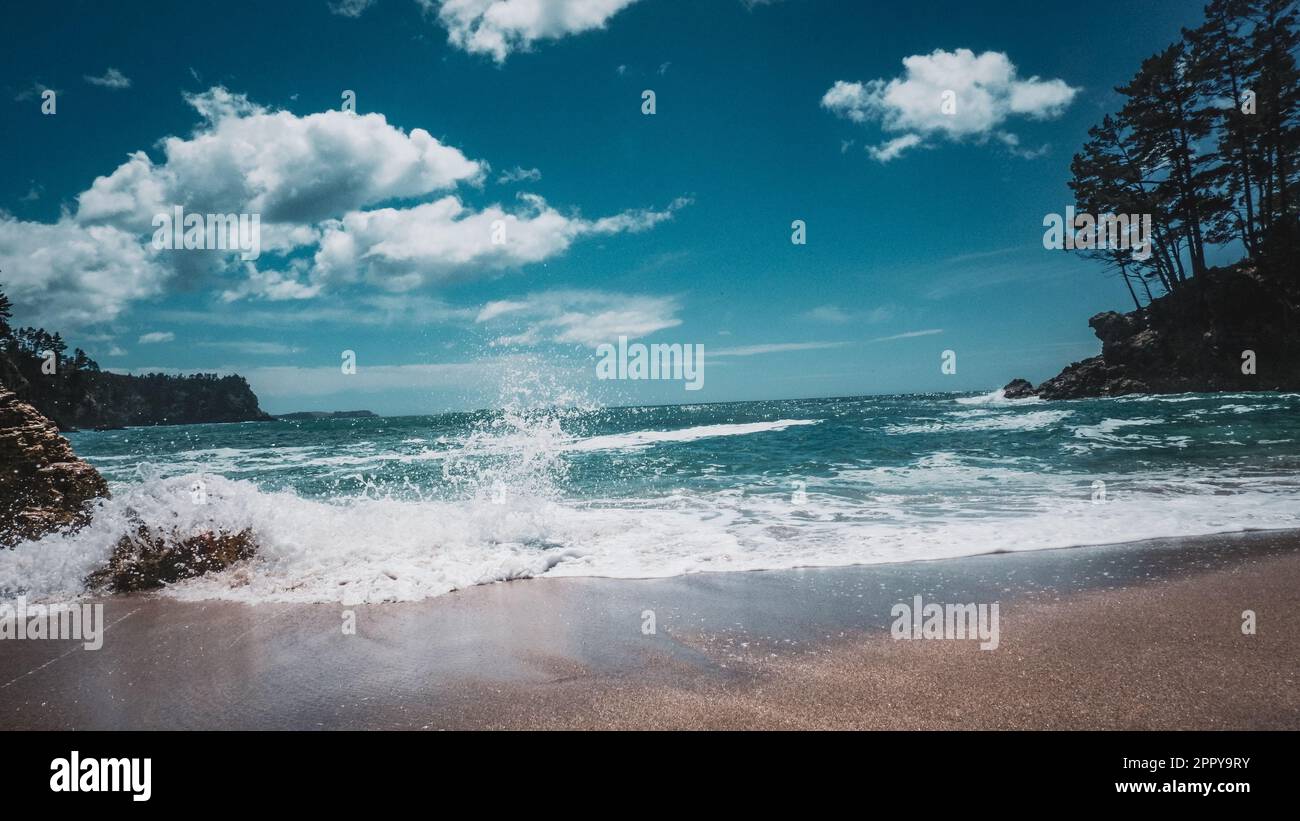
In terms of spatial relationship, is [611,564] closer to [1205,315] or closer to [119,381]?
[1205,315]

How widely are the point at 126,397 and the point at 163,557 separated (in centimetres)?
15796

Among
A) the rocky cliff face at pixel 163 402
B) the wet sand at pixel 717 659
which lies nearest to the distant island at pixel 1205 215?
the wet sand at pixel 717 659

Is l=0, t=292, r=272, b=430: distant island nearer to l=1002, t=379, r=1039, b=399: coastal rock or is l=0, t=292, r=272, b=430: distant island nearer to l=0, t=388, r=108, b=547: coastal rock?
l=0, t=388, r=108, b=547: coastal rock

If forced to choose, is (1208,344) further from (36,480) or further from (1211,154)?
(36,480)

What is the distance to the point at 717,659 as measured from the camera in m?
3.98

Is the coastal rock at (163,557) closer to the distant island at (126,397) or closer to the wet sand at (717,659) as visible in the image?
the wet sand at (717,659)

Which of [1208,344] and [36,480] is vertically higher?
[1208,344]

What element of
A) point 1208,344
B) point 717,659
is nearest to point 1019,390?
point 1208,344

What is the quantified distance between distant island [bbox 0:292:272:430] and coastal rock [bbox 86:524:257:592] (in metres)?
98.0

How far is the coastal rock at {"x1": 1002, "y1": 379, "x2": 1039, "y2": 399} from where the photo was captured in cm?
4944

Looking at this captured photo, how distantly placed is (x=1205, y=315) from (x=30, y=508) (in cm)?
5407

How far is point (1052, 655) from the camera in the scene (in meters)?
3.76
